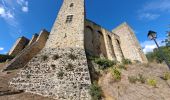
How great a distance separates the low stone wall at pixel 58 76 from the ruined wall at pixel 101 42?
6.09 metres

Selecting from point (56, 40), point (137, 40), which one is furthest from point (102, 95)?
point (137, 40)

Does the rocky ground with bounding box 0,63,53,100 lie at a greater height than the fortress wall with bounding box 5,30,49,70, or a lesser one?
lesser

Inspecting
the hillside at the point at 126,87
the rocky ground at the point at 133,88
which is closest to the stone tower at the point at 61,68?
the hillside at the point at 126,87

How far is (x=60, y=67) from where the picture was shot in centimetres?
1175

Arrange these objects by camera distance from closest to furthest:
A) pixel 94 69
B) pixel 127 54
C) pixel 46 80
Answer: pixel 46 80
pixel 94 69
pixel 127 54

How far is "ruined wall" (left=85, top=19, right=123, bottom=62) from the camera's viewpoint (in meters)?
19.1

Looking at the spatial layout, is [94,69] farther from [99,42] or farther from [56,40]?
[99,42]

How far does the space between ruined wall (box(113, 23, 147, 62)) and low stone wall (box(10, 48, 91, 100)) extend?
1180 cm

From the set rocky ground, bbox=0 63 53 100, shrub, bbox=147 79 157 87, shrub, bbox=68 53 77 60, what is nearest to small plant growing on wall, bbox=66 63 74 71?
shrub, bbox=68 53 77 60

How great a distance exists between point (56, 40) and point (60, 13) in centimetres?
452

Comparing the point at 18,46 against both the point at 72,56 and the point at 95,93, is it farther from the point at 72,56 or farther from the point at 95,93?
the point at 95,93

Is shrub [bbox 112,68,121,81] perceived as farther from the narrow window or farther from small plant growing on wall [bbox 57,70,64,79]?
the narrow window

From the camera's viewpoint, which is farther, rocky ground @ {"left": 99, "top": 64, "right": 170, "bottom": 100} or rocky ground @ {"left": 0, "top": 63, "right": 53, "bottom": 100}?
rocky ground @ {"left": 99, "top": 64, "right": 170, "bottom": 100}

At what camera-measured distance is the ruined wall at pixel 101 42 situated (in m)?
19.1
